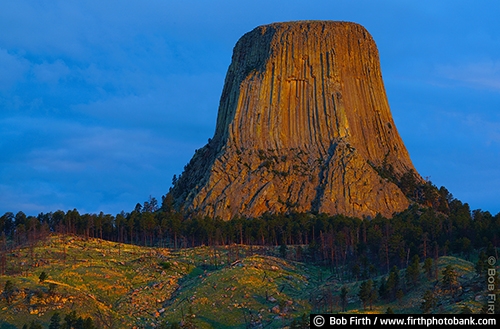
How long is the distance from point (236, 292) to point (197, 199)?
2449 inches

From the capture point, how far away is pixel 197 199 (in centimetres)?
17012

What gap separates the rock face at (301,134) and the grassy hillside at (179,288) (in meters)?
35.2

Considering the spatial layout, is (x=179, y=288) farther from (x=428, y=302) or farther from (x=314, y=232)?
(x=314, y=232)

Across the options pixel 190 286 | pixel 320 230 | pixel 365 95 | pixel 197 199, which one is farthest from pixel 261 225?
pixel 365 95

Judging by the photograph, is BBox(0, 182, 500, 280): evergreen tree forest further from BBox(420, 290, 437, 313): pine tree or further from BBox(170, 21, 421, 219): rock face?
BBox(420, 290, 437, 313): pine tree

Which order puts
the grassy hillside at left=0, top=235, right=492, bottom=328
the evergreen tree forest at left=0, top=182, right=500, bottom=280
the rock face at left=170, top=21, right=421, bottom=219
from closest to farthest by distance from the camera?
the grassy hillside at left=0, top=235, right=492, bottom=328
the evergreen tree forest at left=0, top=182, right=500, bottom=280
the rock face at left=170, top=21, right=421, bottom=219

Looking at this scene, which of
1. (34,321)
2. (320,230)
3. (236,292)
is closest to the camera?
(34,321)

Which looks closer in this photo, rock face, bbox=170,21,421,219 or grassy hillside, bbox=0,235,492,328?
grassy hillside, bbox=0,235,492,328

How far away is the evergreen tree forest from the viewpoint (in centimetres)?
12731

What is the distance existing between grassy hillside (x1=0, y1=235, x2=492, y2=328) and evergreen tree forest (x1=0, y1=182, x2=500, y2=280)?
19.1 feet

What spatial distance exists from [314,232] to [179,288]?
41773 millimetres

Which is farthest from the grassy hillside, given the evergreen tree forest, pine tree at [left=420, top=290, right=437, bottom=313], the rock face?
the rock face

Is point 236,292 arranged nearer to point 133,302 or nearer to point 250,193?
point 133,302

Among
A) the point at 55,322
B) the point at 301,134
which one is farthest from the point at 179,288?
the point at 301,134
